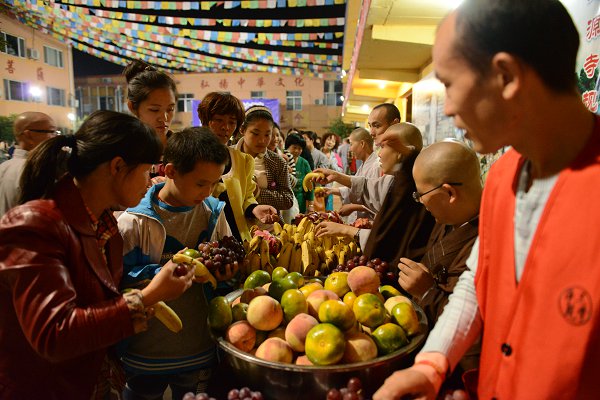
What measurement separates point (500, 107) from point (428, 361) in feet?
2.15

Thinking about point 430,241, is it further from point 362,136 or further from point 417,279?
point 362,136

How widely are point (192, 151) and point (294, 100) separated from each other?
29532 millimetres

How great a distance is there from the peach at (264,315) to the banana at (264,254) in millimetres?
665

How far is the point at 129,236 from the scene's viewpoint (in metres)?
1.80

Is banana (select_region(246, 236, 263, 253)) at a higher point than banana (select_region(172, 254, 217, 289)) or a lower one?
lower

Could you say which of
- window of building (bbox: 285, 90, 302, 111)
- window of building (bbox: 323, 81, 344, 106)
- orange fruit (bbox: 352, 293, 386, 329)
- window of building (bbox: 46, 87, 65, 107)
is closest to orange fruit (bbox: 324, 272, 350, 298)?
orange fruit (bbox: 352, 293, 386, 329)

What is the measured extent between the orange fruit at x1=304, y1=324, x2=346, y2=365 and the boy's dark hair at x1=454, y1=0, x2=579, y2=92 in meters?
0.86

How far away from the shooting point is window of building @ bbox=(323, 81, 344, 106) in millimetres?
31869

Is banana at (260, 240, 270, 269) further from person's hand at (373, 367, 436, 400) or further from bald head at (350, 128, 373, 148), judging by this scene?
bald head at (350, 128, 373, 148)

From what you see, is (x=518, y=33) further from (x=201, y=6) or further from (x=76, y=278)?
(x=201, y=6)

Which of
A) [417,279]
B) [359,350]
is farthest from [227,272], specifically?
[417,279]

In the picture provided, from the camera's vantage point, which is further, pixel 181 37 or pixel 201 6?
pixel 181 37

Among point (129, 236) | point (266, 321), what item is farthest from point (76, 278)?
point (266, 321)

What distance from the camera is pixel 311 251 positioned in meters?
2.35
